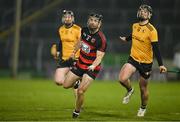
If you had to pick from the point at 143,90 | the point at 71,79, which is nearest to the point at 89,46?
the point at 71,79

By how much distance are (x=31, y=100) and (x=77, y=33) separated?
342 cm

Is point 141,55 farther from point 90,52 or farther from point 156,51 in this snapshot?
point 90,52

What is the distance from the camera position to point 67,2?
127 feet

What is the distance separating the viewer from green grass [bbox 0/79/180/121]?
14602 mm

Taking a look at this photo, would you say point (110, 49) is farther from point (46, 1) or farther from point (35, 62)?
point (46, 1)

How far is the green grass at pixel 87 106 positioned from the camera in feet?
47.9

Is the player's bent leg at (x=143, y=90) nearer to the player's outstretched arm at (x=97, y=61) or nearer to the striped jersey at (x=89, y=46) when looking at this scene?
the striped jersey at (x=89, y=46)

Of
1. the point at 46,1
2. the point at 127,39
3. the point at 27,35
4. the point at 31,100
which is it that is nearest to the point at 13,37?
the point at 27,35

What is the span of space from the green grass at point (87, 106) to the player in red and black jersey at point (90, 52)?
771 millimetres

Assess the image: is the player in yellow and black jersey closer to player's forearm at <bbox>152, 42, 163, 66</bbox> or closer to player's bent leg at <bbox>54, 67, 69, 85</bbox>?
player's bent leg at <bbox>54, 67, 69, 85</bbox>

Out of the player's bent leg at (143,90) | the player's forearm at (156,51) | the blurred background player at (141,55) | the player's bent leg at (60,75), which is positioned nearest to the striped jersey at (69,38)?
the player's bent leg at (60,75)

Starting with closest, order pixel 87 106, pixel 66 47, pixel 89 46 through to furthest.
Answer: pixel 89 46 → pixel 66 47 → pixel 87 106

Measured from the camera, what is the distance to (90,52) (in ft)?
46.5

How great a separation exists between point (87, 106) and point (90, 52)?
4169mm
